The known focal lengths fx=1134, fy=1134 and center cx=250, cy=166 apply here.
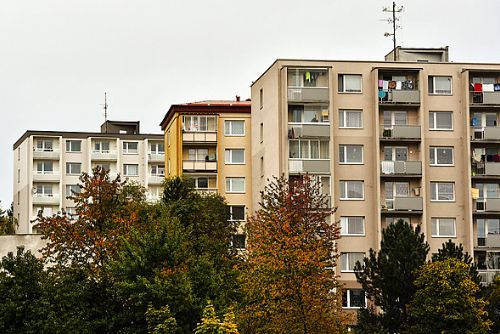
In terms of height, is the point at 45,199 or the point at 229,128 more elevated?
the point at 229,128

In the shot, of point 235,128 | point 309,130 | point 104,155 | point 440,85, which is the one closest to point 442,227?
point 440,85

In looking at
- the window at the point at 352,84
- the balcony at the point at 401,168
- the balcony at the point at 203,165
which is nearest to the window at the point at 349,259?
the balcony at the point at 401,168

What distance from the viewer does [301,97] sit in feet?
238

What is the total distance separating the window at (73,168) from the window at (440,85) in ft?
203

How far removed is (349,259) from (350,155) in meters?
6.76

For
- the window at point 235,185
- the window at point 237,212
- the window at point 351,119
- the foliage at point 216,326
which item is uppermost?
the window at point 351,119

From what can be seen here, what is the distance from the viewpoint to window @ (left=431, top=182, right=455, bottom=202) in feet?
242

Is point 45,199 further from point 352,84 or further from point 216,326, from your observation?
point 216,326

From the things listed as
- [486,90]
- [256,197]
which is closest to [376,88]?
[486,90]

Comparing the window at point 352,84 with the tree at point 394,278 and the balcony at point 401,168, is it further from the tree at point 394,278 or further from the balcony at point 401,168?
the tree at point 394,278

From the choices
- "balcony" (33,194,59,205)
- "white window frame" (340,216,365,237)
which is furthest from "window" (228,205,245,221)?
"balcony" (33,194,59,205)

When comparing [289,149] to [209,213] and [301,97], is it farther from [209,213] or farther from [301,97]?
[209,213]

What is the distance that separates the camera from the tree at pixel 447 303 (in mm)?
48469

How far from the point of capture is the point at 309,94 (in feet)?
237
